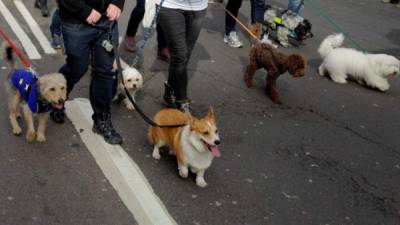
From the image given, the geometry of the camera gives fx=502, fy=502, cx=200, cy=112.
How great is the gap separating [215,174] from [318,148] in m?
1.43

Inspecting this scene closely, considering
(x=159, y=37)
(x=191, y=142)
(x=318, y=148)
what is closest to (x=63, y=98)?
(x=191, y=142)

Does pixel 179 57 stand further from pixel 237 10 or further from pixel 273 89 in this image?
pixel 237 10

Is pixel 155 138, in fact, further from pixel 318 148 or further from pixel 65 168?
pixel 318 148

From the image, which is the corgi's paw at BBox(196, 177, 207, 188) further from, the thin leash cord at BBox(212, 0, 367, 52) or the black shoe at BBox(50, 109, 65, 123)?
the thin leash cord at BBox(212, 0, 367, 52)

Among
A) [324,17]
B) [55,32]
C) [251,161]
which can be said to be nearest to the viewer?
[251,161]

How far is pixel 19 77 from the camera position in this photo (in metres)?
4.48

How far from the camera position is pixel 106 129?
4.77 m

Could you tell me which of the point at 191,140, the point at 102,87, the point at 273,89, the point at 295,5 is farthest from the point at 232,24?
the point at 191,140

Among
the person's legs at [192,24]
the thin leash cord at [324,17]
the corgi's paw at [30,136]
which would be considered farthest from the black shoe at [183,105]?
the thin leash cord at [324,17]

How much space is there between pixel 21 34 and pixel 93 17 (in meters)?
4.13

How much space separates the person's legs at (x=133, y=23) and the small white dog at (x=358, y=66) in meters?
2.95

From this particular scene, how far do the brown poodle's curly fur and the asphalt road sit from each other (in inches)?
6.1

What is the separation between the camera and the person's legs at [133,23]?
23.8 feet

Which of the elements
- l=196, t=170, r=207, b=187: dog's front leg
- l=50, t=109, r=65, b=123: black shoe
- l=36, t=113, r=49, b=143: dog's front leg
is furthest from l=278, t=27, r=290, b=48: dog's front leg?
l=36, t=113, r=49, b=143: dog's front leg
